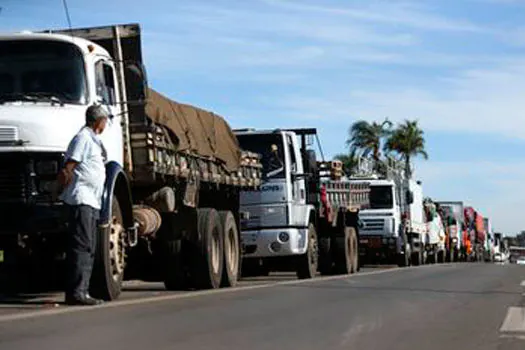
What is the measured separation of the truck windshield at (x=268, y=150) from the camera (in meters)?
17.9

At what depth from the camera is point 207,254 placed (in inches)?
539

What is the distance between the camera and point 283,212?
17.8m

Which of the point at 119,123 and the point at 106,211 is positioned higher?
the point at 119,123

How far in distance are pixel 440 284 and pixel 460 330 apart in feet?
23.7

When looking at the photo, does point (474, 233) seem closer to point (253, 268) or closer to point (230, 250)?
point (253, 268)

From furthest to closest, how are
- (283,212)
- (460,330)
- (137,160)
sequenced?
(283,212) < (137,160) < (460,330)

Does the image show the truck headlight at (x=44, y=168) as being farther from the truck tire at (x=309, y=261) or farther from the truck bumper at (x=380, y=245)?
the truck bumper at (x=380, y=245)

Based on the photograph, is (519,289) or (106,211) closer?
(106,211)

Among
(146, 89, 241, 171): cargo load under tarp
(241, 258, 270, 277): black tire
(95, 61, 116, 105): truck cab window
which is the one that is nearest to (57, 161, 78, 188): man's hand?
(95, 61, 116, 105): truck cab window

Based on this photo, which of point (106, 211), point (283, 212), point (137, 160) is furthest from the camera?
point (283, 212)

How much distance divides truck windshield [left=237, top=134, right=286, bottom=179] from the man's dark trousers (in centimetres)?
848

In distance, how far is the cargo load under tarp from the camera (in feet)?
41.7

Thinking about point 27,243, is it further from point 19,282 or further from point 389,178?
point 389,178

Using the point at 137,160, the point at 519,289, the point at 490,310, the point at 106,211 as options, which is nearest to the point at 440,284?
the point at 519,289
